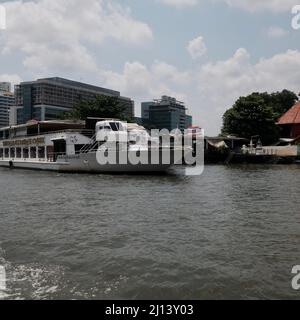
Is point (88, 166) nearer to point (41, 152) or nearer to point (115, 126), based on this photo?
point (115, 126)

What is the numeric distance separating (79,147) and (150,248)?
27015 mm

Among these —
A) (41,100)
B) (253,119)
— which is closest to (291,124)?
(253,119)

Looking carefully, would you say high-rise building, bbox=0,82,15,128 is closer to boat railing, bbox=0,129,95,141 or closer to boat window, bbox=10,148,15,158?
boat railing, bbox=0,129,95,141

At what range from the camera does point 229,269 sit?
7930mm

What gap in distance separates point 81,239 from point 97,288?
10.9 ft

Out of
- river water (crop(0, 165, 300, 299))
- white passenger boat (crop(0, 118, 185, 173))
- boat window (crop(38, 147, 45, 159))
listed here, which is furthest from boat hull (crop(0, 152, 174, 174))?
river water (crop(0, 165, 300, 299))

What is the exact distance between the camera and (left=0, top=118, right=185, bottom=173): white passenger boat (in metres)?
28.9

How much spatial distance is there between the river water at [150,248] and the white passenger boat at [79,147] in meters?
11.8

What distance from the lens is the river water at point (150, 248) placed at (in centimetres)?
709

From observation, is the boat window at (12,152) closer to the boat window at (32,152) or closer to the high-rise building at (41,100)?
the boat window at (32,152)

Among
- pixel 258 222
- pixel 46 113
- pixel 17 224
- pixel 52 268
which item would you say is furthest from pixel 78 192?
pixel 46 113

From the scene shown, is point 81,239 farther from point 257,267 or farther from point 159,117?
point 159,117
